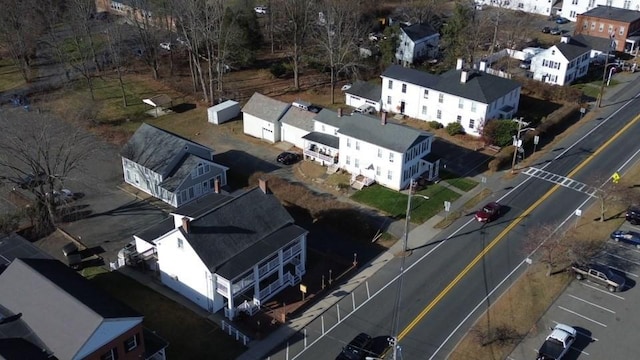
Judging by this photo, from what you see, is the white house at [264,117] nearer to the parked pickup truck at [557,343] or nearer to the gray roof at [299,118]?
the gray roof at [299,118]

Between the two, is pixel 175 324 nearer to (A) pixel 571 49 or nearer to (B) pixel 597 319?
(B) pixel 597 319

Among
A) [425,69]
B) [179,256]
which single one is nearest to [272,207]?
[179,256]

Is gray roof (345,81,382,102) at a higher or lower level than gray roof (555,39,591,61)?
lower

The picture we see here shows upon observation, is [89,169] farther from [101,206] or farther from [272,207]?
[272,207]

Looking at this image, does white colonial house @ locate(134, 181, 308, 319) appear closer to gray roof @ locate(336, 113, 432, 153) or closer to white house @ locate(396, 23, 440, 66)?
gray roof @ locate(336, 113, 432, 153)

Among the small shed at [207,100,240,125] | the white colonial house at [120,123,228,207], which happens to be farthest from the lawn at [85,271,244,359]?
the small shed at [207,100,240,125]
